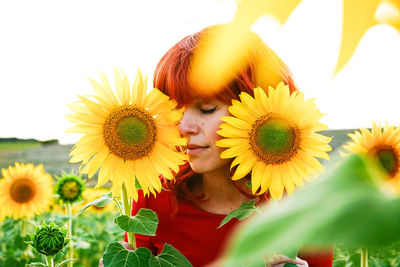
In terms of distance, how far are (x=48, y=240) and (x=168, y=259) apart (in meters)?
0.43

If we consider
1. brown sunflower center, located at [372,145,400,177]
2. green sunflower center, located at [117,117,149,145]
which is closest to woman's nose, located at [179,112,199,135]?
green sunflower center, located at [117,117,149,145]

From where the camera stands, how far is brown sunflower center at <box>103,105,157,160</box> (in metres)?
0.86

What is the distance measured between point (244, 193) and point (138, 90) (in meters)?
0.46

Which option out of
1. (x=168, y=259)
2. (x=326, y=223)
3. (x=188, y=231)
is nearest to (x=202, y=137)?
(x=168, y=259)

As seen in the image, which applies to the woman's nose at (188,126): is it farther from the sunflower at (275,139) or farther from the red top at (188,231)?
the red top at (188,231)

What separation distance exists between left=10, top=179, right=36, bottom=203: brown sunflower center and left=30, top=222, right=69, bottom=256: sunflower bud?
1046mm

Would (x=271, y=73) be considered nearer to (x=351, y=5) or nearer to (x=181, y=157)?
(x=181, y=157)

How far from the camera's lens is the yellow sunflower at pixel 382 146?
1133 mm

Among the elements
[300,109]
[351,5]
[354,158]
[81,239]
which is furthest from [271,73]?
[81,239]

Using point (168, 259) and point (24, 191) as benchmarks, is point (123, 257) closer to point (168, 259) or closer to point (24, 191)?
point (168, 259)

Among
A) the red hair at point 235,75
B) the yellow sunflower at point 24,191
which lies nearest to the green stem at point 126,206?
the red hair at point 235,75

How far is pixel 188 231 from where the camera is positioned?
4.25 ft

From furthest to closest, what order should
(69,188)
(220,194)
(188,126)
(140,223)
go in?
(69,188)
(220,194)
(188,126)
(140,223)

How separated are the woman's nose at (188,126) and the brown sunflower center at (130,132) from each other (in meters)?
0.10
